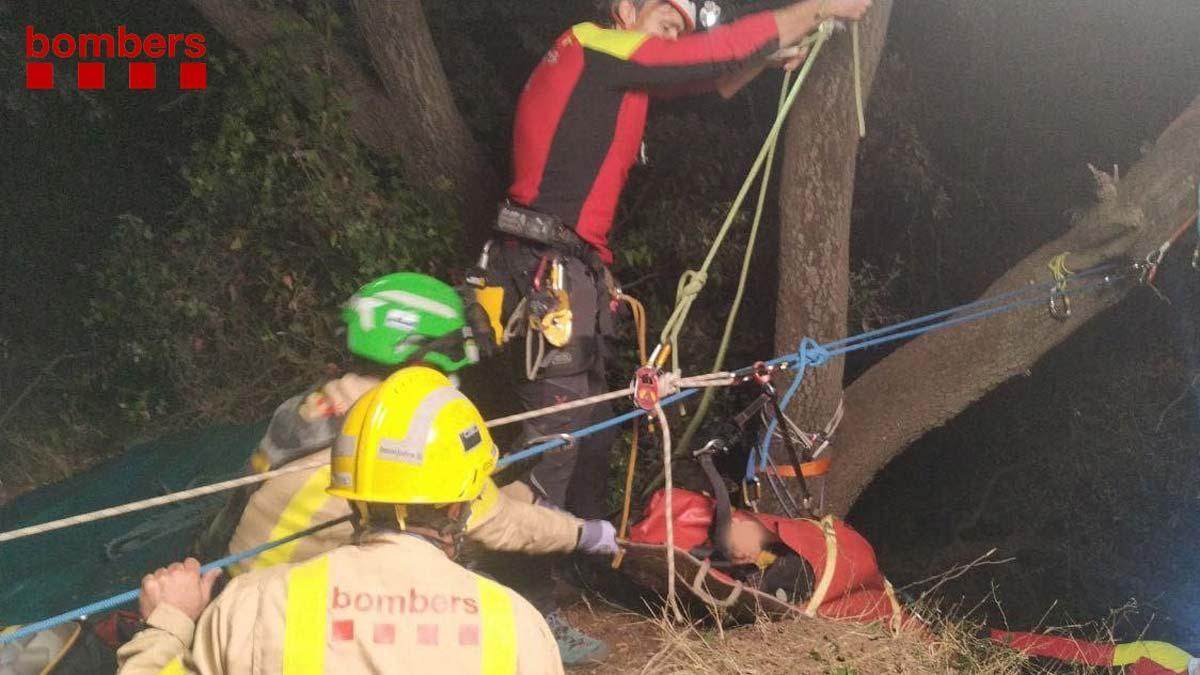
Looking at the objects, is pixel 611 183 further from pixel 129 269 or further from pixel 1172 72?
pixel 129 269

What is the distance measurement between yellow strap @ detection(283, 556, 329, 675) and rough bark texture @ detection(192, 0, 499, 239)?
2.87 metres

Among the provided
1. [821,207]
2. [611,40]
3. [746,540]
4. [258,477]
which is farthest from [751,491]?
[258,477]

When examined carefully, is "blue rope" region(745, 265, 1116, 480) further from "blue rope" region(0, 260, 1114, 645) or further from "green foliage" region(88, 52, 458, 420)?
"green foliage" region(88, 52, 458, 420)

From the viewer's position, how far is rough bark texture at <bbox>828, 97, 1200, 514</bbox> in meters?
3.46

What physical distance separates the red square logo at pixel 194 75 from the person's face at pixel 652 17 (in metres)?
3.10

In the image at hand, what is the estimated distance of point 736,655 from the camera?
9.59 feet

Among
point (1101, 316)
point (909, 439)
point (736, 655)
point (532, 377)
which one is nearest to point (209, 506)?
point (532, 377)

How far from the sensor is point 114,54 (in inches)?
241

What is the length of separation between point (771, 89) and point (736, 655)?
2.98 meters

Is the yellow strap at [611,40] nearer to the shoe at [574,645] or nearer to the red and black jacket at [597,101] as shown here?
the red and black jacket at [597,101]

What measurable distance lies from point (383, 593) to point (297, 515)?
0.87 m

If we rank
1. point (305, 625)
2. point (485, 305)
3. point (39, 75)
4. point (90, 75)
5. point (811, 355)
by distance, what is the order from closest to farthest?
point (305, 625), point (485, 305), point (811, 355), point (39, 75), point (90, 75)

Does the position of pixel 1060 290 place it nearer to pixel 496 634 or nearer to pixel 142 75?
pixel 496 634

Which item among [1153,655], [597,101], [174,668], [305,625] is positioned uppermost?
[597,101]
